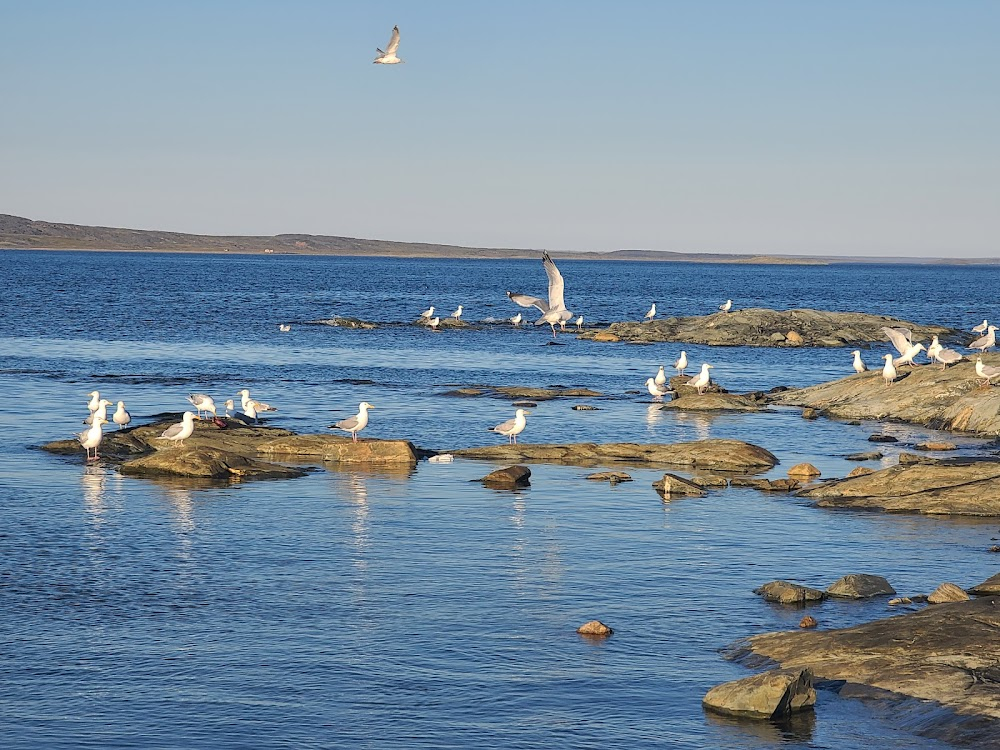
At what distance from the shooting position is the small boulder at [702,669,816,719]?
1123cm

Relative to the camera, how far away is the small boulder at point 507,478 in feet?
76.3

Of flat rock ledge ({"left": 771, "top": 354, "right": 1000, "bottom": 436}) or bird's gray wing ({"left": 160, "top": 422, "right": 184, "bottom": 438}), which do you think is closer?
bird's gray wing ({"left": 160, "top": 422, "right": 184, "bottom": 438})

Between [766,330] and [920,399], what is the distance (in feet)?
113

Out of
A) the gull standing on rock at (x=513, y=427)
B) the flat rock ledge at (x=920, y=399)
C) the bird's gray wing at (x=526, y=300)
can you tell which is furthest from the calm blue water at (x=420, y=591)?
the bird's gray wing at (x=526, y=300)

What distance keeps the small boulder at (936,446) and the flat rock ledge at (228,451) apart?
34.0 feet

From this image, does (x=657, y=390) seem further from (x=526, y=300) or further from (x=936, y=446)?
(x=936, y=446)

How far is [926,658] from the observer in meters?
12.1

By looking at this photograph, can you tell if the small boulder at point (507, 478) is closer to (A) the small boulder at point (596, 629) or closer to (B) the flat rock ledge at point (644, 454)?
(B) the flat rock ledge at point (644, 454)

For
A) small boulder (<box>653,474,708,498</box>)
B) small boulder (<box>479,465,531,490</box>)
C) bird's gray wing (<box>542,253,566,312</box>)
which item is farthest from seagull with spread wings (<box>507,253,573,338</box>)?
small boulder (<box>653,474,708,498</box>)

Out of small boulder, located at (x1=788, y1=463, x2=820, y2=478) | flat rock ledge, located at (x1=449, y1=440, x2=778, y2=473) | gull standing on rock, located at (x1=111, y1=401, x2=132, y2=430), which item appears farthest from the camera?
gull standing on rock, located at (x1=111, y1=401, x2=132, y2=430)

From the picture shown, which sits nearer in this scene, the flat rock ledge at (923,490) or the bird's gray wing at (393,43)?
the flat rock ledge at (923,490)

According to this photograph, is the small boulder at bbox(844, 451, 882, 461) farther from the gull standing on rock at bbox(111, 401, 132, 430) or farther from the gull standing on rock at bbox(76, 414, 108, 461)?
the gull standing on rock at bbox(111, 401, 132, 430)

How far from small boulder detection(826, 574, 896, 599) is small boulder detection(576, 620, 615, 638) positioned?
3.02m

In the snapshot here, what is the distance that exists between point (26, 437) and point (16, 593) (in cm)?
1393
